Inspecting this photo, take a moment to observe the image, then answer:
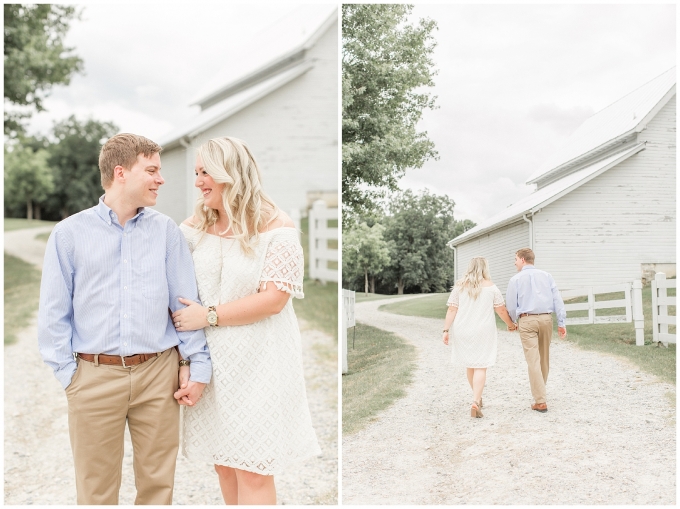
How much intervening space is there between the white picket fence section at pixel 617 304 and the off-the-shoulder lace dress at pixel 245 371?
5.20ft

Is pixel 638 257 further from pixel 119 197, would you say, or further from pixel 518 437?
pixel 119 197

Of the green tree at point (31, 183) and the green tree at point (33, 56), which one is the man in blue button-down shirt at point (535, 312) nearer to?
the green tree at point (33, 56)

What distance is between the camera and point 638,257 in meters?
3.07

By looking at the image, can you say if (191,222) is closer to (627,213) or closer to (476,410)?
(476,410)

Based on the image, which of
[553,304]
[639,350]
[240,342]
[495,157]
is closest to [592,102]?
[495,157]

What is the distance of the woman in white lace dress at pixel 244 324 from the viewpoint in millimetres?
1943

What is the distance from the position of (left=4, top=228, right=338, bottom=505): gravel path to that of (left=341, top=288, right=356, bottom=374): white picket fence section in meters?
0.85

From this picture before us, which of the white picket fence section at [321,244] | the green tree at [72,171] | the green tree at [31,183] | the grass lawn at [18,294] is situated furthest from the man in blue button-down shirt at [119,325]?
the green tree at [72,171]

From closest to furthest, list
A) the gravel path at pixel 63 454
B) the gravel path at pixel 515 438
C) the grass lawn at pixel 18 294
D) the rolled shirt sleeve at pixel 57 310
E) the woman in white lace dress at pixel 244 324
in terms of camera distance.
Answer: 1. the rolled shirt sleeve at pixel 57 310
2. the woman in white lace dress at pixel 244 324
3. the gravel path at pixel 515 438
4. the gravel path at pixel 63 454
5. the grass lawn at pixel 18 294

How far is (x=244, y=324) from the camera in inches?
78.1

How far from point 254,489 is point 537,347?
5.18ft

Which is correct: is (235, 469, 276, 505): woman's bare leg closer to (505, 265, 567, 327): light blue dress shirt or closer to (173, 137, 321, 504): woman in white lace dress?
(173, 137, 321, 504): woman in white lace dress

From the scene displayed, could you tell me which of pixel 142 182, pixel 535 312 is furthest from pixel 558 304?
pixel 142 182

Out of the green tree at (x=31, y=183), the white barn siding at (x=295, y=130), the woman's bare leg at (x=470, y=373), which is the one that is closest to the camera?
the woman's bare leg at (x=470, y=373)
